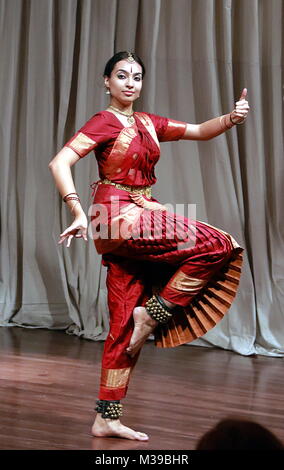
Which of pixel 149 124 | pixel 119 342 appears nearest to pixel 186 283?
pixel 119 342

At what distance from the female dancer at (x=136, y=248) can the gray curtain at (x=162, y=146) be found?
1.64m

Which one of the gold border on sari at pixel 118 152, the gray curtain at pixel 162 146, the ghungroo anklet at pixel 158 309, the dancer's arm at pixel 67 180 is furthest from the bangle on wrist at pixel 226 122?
the gray curtain at pixel 162 146

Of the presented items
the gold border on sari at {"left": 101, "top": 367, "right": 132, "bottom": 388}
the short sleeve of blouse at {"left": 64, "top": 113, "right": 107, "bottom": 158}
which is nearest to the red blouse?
the short sleeve of blouse at {"left": 64, "top": 113, "right": 107, "bottom": 158}

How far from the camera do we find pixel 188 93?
4.09m

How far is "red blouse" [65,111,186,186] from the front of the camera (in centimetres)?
221

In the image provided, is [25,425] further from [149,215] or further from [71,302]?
[71,302]

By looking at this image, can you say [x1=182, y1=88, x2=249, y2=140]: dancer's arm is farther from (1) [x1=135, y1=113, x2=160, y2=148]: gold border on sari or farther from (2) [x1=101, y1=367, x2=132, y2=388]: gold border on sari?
(2) [x1=101, y1=367, x2=132, y2=388]: gold border on sari

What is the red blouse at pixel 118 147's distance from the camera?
87.2 inches

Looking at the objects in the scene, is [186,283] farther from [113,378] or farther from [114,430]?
[114,430]

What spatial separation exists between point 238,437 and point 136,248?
0.73m

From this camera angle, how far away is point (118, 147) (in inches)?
87.8

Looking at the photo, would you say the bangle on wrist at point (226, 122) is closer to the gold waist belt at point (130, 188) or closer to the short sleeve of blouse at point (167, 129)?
the short sleeve of blouse at point (167, 129)

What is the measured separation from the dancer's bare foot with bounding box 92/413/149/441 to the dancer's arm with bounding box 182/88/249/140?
982 mm

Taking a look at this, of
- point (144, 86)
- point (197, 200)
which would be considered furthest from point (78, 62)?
point (197, 200)
